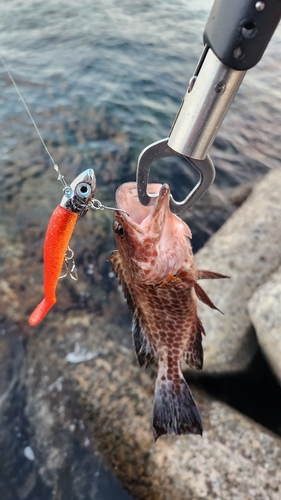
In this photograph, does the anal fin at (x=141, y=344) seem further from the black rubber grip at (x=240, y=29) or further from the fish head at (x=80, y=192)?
the black rubber grip at (x=240, y=29)

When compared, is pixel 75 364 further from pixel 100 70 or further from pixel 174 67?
pixel 174 67

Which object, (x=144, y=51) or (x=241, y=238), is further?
(x=144, y=51)

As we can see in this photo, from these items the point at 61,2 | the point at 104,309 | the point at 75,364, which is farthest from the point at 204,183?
the point at 61,2

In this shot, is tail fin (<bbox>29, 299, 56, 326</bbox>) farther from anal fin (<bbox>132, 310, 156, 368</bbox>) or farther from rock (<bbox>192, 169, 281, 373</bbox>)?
rock (<bbox>192, 169, 281, 373</bbox>)

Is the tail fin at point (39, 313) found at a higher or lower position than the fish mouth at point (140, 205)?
lower

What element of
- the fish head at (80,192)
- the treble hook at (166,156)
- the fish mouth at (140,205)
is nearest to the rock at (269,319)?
the fish mouth at (140,205)

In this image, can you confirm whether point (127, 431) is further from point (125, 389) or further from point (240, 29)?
point (240, 29)

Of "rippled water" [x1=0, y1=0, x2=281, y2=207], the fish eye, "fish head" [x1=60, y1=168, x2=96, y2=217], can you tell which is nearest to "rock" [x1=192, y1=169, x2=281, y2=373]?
"rippled water" [x1=0, y1=0, x2=281, y2=207]
